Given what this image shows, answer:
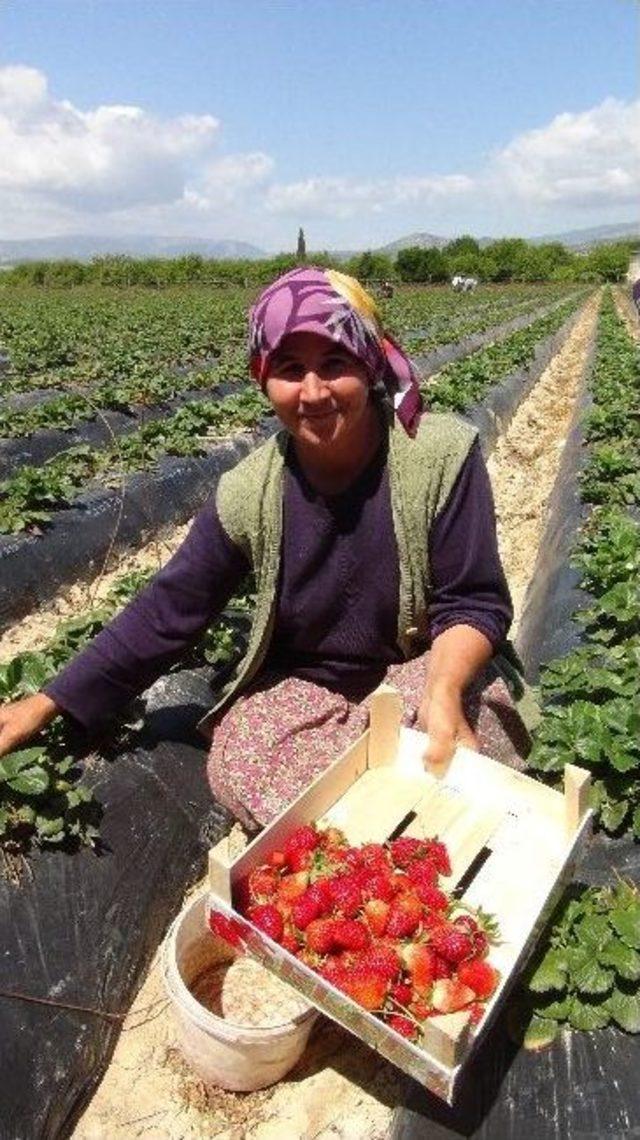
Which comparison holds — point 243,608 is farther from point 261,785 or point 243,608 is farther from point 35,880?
point 35,880

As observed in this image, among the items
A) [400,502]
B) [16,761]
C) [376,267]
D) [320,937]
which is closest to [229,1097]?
[320,937]

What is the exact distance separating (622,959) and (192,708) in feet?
6.30

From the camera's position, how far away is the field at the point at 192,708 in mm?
2354

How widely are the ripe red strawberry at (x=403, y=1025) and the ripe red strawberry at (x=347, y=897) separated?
250mm

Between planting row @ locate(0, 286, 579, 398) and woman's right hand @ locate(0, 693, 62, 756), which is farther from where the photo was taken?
planting row @ locate(0, 286, 579, 398)

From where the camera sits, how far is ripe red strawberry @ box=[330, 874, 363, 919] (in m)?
1.99

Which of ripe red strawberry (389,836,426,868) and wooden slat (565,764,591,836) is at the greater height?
wooden slat (565,764,591,836)

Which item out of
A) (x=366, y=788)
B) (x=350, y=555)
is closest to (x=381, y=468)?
(x=350, y=555)

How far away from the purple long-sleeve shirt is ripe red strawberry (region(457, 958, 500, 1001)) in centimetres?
95

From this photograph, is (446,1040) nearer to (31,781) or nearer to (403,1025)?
(403,1025)

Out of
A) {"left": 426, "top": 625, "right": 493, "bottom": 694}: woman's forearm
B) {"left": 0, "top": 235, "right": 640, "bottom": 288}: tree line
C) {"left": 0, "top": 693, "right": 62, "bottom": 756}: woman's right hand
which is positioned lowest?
{"left": 0, "top": 693, "right": 62, "bottom": 756}: woman's right hand

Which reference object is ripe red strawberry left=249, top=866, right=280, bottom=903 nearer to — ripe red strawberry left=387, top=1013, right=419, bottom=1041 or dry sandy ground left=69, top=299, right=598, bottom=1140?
ripe red strawberry left=387, top=1013, right=419, bottom=1041

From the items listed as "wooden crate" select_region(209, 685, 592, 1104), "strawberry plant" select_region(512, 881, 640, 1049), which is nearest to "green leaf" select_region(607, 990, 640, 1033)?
"strawberry plant" select_region(512, 881, 640, 1049)

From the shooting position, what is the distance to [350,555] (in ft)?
8.62
